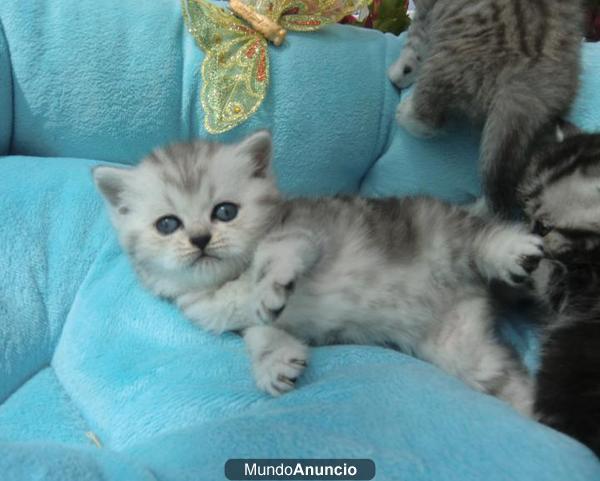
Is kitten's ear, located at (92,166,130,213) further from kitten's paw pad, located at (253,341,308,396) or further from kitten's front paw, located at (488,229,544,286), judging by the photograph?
kitten's front paw, located at (488,229,544,286)

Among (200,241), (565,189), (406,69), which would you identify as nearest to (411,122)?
(406,69)

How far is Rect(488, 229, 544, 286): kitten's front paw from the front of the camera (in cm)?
103

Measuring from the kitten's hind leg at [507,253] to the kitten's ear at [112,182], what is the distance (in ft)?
2.28

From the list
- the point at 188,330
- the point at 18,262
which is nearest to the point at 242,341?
the point at 188,330

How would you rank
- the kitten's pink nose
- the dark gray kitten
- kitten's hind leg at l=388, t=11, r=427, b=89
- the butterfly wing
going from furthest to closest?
kitten's hind leg at l=388, t=11, r=427, b=89, the butterfly wing, the kitten's pink nose, the dark gray kitten

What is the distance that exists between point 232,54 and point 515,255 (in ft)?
2.56

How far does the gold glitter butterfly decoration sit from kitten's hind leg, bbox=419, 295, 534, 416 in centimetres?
66

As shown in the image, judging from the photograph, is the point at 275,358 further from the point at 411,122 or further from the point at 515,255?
the point at 411,122

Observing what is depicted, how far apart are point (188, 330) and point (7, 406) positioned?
14.2 inches

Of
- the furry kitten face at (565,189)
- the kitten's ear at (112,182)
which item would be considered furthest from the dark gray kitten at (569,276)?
the kitten's ear at (112,182)

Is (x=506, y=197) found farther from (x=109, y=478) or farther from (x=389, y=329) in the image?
(x=109, y=478)

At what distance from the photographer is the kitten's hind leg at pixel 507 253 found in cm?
103

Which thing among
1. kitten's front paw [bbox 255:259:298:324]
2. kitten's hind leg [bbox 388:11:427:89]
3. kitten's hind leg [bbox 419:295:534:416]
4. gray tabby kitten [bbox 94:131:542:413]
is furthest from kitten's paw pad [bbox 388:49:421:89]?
kitten's front paw [bbox 255:259:298:324]

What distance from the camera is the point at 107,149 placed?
138 cm
